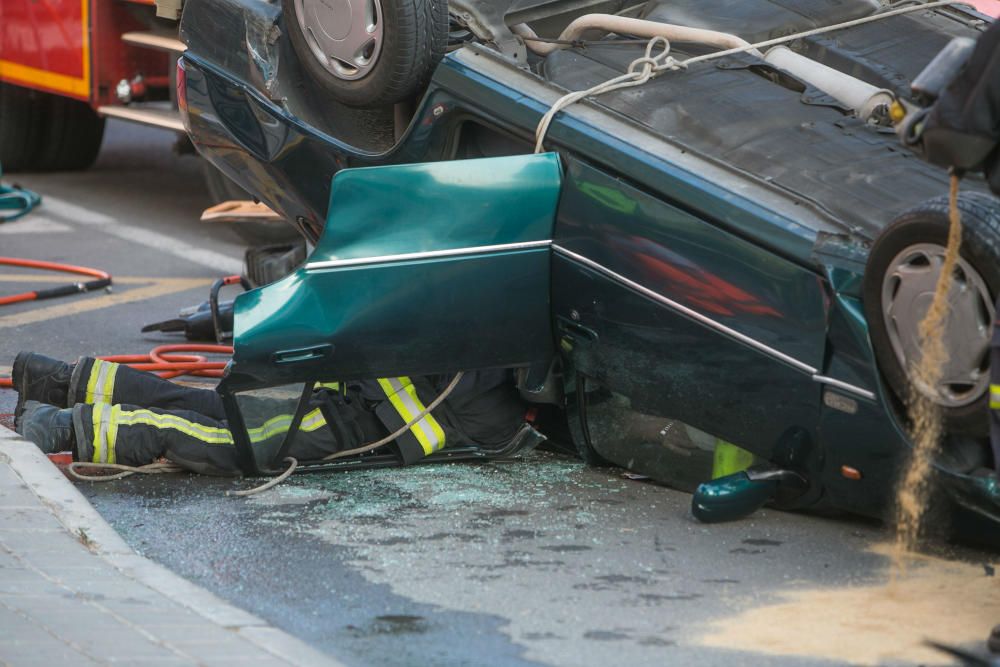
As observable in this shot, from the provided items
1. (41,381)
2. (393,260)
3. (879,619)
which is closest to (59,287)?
(41,381)

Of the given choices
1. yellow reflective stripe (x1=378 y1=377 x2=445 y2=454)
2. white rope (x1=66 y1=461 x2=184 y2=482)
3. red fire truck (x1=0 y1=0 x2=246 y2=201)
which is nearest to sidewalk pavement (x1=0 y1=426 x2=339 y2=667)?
white rope (x1=66 y1=461 x2=184 y2=482)

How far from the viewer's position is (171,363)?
652 cm

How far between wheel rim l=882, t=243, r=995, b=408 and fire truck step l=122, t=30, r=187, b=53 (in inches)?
254

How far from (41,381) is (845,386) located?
2.86 meters

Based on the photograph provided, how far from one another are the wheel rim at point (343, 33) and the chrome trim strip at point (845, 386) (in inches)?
74.5

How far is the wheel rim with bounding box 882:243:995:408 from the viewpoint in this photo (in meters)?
3.93

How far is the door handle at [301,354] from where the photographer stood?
4891 mm

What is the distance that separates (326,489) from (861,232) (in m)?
1.89

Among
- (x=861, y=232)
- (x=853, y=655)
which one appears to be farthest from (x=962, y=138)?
(x=853, y=655)

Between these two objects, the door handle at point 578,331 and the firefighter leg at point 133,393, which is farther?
the firefighter leg at point 133,393

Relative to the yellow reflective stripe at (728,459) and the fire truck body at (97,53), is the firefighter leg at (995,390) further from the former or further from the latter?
the fire truck body at (97,53)

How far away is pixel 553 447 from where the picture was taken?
5504mm

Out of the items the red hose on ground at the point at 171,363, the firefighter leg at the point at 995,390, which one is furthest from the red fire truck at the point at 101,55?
the firefighter leg at the point at 995,390

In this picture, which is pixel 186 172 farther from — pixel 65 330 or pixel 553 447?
pixel 553 447
